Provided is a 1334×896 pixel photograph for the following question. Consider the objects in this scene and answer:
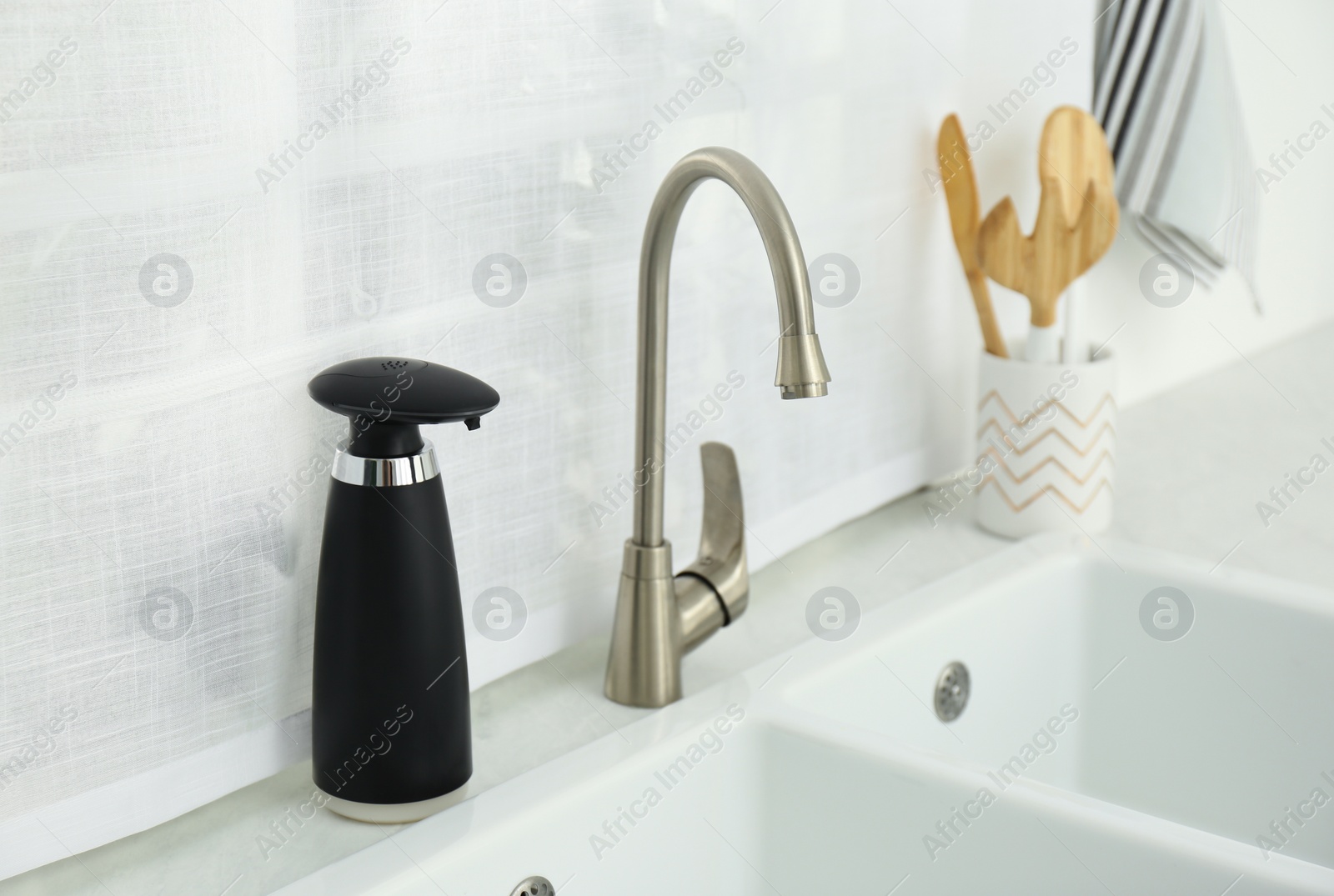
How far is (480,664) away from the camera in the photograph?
82 centimetres

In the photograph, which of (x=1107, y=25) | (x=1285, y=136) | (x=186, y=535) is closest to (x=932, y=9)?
(x=1107, y=25)

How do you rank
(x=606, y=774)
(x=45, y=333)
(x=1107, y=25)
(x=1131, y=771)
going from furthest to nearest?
(x=1107, y=25)
(x=1131, y=771)
(x=606, y=774)
(x=45, y=333)

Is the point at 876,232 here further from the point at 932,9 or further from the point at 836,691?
the point at 836,691

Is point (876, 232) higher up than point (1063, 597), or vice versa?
point (876, 232)

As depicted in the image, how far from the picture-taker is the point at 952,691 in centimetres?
94

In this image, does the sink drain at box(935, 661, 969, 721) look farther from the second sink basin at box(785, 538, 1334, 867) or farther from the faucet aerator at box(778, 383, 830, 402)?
the faucet aerator at box(778, 383, 830, 402)

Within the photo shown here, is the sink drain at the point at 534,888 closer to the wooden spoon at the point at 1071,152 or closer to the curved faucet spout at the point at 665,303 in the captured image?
the curved faucet spout at the point at 665,303

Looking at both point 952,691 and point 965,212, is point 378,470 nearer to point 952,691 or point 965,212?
point 952,691

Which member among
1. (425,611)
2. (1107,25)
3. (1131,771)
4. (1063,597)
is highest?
(1107,25)

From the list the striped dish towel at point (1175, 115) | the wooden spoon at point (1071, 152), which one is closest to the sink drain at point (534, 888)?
the wooden spoon at point (1071, 152)

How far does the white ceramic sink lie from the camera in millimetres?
652

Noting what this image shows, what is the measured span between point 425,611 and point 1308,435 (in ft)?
3.52

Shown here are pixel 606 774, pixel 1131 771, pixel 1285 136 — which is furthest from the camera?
pixel 1285 136

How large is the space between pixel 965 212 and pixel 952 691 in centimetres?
41
